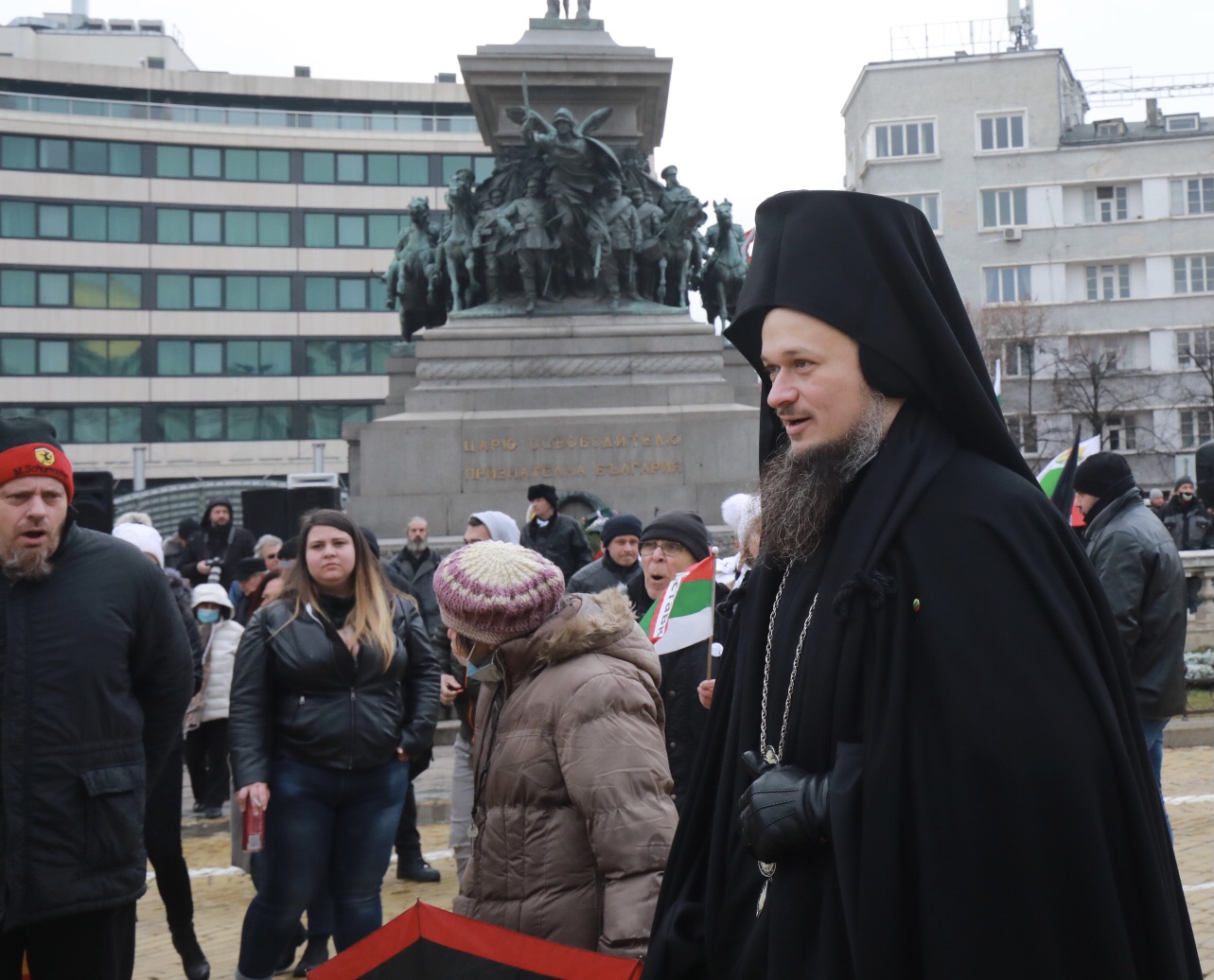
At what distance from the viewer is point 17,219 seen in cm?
6594

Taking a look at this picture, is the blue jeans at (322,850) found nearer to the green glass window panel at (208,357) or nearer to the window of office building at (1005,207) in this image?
the window of office building at (1005,207)

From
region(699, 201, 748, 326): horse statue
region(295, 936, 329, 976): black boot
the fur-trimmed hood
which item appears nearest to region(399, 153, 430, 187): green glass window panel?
region(699, 201, 748, 326): horse statue

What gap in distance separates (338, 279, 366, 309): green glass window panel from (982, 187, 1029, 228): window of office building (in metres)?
27.0

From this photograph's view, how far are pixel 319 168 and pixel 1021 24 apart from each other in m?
31.9

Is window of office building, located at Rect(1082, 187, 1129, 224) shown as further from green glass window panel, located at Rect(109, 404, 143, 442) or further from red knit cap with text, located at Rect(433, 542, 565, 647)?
red knit cap with text, located at Rect(433, 542, 565, 647)

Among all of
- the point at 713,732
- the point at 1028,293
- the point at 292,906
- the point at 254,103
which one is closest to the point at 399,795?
the point at 292,906

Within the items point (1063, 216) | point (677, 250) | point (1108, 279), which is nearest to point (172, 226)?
point (1063, 216)

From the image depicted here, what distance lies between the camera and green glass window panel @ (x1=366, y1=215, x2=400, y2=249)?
2689 inches

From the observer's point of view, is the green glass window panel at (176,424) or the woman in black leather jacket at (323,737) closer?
the woman in black leather jacket at (323,737)

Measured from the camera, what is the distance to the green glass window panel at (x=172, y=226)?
67562 mm

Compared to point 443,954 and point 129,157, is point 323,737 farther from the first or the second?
point 129,157

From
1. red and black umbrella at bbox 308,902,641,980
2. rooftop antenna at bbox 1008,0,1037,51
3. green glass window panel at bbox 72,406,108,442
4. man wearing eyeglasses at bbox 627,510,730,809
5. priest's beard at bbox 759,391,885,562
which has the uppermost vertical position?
rooftop antenna at bbox 1008,0,1037,51

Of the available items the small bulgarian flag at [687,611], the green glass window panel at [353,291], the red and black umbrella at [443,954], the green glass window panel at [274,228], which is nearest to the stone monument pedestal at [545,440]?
the small bulgarian flag at [687,611]

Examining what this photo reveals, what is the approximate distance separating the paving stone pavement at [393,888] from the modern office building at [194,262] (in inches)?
2275
